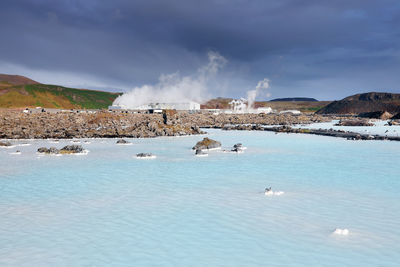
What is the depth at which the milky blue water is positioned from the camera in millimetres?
8969

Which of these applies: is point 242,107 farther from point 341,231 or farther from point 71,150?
point 341,231

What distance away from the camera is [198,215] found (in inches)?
493

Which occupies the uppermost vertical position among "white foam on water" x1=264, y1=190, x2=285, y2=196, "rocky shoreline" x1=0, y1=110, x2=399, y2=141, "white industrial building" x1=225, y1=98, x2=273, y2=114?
"white industrial building" x1=225, y1=98, x2=273, y2=114

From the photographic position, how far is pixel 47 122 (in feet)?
205

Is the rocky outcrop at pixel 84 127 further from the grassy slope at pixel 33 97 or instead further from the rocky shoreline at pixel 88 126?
the grassy slope at pixel 33 97

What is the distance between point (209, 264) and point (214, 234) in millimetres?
2071

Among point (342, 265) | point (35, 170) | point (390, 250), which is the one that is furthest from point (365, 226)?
point (35, 170)

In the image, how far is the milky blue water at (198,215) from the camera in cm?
897

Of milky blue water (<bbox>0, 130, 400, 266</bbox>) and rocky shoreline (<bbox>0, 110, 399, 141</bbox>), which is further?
rocky shoreline (<bbox>0, 110, 399, 141</bbox>)

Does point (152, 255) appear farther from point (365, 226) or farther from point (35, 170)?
point (35, 170)

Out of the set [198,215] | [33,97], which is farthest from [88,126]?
[33,97]

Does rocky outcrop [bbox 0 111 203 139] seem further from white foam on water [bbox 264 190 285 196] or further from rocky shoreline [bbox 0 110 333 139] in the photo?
white foam on water [bbox 264 190 285 196]

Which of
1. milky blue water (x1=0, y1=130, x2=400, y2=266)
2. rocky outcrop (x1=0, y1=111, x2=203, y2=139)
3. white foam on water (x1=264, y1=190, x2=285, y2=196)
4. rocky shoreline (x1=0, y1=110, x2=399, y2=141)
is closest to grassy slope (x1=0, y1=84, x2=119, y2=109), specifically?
rocky outcrop (x1=0, y1=111, x2=203, y2=139)

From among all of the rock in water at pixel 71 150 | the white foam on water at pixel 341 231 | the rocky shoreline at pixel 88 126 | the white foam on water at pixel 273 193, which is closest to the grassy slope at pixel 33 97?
the rocky shoreline at pixel 88 126
